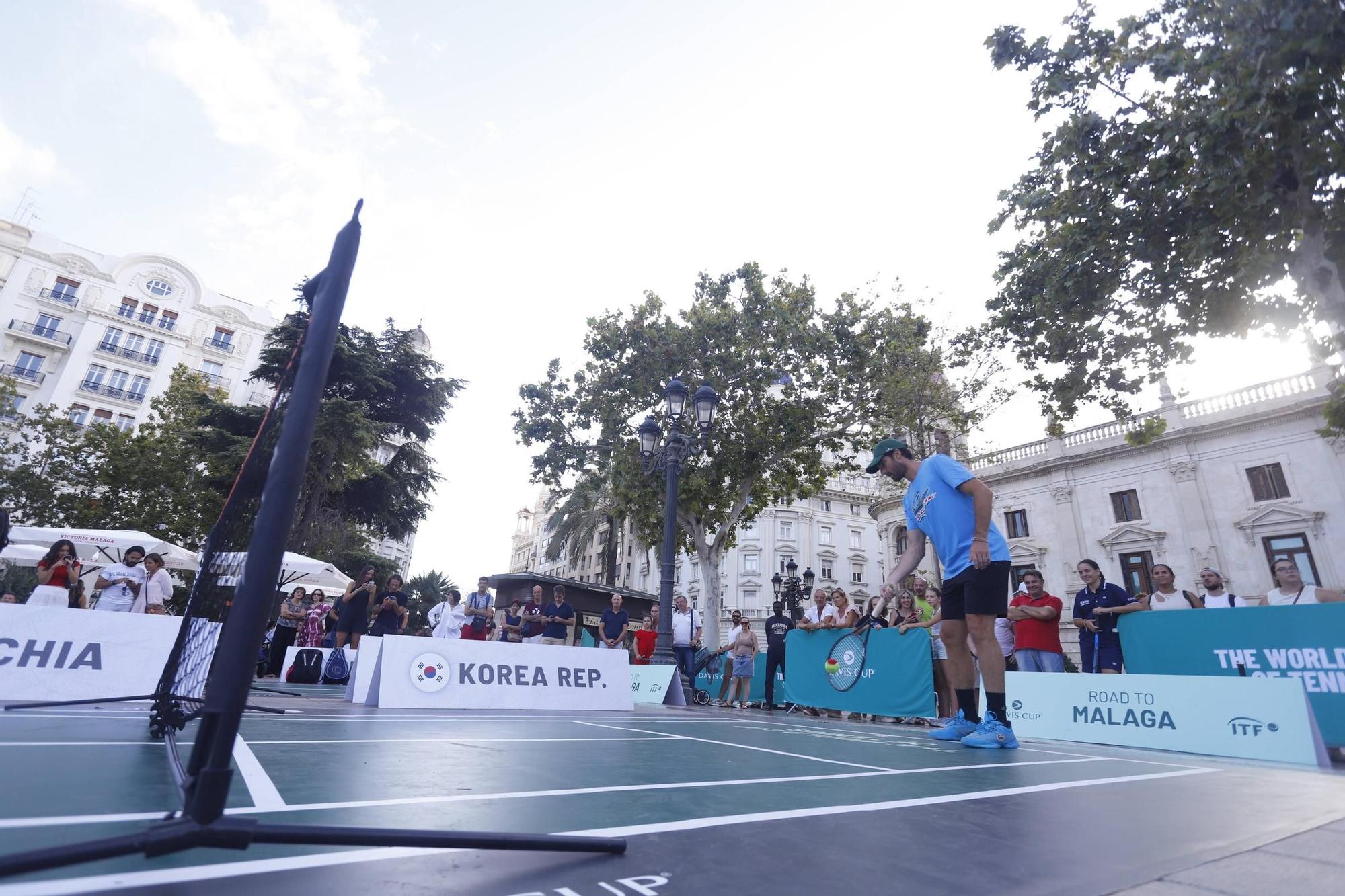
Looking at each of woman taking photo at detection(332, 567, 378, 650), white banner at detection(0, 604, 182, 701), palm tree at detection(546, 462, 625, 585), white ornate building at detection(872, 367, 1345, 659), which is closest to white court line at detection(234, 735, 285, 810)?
white banner at detection(0, 604, 182, 701)

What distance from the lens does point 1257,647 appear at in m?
6.21

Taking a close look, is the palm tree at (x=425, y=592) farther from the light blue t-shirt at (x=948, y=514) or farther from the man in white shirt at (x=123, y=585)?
the light blue t-shirt at (x=948, y=514)

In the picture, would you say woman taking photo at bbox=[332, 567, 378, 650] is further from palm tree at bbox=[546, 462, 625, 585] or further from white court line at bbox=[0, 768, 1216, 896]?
palm tree at bbox=[546, 462, 625, 585]

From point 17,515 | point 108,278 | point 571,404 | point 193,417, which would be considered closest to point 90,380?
point 108,278

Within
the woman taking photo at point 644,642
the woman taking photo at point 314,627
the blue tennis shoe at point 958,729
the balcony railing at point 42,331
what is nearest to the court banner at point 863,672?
the blue tennis shoe at point 958,729

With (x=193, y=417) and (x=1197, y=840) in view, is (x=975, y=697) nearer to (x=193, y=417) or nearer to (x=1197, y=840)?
(x=1197, y=840)

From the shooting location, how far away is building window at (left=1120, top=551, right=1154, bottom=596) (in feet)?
91.8

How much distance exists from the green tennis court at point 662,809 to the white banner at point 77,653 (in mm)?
1862

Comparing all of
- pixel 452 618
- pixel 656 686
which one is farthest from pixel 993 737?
pixel 452 618

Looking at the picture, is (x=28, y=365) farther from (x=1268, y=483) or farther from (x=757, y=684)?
(x=1268, y=483)

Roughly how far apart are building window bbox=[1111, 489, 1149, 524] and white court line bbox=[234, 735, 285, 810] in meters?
34.2

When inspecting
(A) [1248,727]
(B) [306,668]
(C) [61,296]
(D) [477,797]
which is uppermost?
(C) [61,296]

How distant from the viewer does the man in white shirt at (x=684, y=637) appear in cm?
1205

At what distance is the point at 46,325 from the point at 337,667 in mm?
47524
